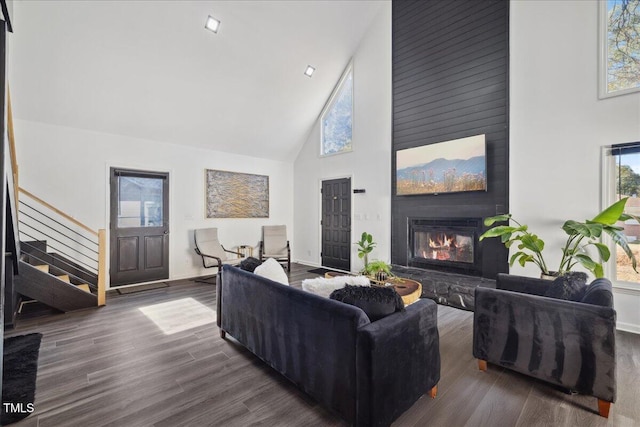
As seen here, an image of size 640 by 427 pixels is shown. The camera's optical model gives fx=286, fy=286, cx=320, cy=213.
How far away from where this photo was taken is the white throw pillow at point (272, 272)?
7.97 feet

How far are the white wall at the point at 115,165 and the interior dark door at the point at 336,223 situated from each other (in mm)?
1573

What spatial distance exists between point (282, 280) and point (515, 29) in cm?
481

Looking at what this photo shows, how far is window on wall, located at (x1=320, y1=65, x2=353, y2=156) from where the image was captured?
21.0ft

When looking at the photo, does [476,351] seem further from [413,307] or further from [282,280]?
[282,280]

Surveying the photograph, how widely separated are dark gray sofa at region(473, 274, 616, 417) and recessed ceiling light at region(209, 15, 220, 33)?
15.9 feet

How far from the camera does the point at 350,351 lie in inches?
64.7

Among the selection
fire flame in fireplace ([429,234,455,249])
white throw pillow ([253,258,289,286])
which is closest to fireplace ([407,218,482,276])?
fire flame in fireplace ([429,234,455,249])

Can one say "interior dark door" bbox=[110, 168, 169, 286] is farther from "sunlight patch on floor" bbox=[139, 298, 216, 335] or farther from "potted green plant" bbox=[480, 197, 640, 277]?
"potted green plant" bbox=[480, 197, 640, 277]

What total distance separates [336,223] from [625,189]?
453 centimetres

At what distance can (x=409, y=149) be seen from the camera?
5.20m

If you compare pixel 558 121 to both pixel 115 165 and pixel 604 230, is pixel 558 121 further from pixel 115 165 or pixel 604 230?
pixel 115 165

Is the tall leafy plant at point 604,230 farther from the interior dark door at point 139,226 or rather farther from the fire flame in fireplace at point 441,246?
the interior dark door at point 139,226

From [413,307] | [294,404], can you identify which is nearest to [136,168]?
[294,404]

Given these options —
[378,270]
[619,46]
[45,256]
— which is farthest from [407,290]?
[45,256]
